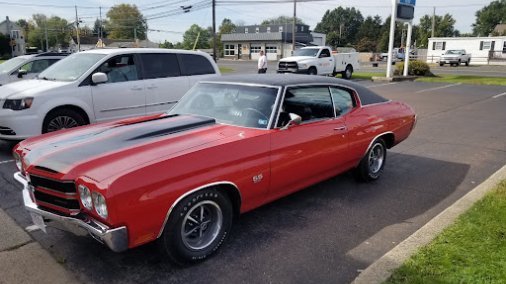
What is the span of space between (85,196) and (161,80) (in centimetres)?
534

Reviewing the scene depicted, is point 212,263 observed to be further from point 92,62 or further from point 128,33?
point 128,33

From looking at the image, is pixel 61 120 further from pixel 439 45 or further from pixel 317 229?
pixel 439 45

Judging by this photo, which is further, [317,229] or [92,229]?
[317,229]

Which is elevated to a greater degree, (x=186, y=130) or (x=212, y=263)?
(x=186, y=130)

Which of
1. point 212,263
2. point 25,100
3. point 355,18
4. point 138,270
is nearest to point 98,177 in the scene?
point 138,270

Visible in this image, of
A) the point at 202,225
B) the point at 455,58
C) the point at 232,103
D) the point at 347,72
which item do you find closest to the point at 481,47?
the point at 455,58

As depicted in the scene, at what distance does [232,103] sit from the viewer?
4430mm

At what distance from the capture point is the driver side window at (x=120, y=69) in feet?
24.5

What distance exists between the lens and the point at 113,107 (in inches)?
293

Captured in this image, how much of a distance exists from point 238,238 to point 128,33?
12138cm


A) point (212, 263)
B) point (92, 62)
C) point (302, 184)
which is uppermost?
point (92, 62)

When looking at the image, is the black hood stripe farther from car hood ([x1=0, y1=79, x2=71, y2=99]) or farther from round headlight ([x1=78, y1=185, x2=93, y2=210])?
car hood ([x1=0, y1=79, x2=71, y2=99])

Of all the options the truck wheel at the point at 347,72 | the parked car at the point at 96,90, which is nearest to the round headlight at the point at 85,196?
the parked car at the point at 96,90

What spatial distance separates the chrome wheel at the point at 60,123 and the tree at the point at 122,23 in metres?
113
